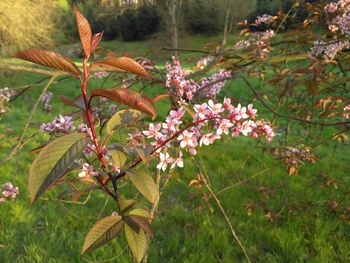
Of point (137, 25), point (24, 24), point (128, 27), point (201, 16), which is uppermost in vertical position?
point (24, 24)

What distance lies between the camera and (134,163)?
1.20m

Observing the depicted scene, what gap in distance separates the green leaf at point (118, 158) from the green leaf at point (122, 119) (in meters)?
0.08

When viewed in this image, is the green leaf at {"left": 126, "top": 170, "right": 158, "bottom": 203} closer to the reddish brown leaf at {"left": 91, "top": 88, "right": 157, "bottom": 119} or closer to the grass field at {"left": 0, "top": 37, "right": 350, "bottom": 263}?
the reddish brown leaf at {"left": 91, "top": 88, "right": 157, "bottom": 119}

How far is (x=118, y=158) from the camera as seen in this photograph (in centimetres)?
123

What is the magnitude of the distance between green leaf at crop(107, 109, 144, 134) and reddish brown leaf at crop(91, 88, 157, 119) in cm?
19

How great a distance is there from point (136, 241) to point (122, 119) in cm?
41

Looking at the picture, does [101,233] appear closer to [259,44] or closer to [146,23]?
[259,44]

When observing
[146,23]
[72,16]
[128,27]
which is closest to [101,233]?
[72,16]

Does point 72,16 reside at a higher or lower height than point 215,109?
lower

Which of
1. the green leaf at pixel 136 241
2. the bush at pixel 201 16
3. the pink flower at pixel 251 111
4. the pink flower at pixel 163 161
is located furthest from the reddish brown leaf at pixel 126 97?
the bush at pixel 201 16

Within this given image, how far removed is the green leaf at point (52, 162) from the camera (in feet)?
2.74

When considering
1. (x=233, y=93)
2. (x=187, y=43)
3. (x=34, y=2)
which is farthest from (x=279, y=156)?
(x=187, y=43)

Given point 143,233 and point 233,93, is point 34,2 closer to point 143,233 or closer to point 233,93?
point 233,93

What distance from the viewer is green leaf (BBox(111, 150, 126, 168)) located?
3.99 ft
